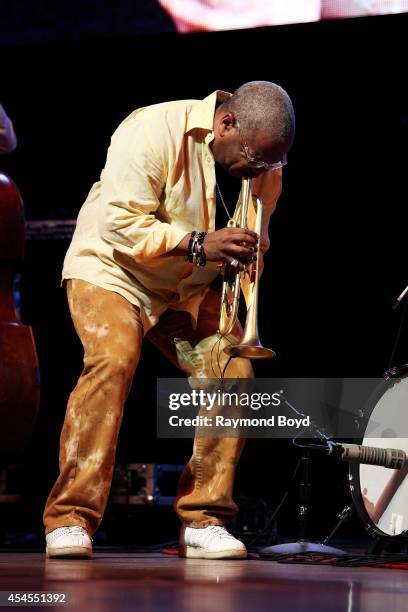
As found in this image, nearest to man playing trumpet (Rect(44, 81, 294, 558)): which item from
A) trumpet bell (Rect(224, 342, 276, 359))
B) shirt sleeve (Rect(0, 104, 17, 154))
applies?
trumpet bell (Rect(224, 342, 276, 359))

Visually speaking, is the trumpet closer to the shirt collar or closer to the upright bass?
the shirt collar

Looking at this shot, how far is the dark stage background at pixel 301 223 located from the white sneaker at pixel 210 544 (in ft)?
6.52

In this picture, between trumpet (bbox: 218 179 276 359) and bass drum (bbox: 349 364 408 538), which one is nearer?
trumpet (bbox: 218 179 276 359)

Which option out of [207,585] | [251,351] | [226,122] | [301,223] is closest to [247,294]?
[251,351]

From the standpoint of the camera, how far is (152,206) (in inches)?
125

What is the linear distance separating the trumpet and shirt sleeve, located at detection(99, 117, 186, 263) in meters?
0.24

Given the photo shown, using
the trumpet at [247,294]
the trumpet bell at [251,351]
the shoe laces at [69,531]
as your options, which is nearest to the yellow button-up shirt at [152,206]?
the trumpet at [247,294]

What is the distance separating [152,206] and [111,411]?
67 centimetres

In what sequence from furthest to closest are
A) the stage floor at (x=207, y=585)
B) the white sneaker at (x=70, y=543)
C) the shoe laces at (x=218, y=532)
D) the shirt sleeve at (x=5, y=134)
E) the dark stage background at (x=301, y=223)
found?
1. the dark stage background at (x=301, y=223)
2. the shirt sleeve at (x=5, y=134)
3. the shoe laces at (x=218, y=532)
4. the white sneaker at (x=70, y=543)
5. the stage floor at (x=207, y=585)

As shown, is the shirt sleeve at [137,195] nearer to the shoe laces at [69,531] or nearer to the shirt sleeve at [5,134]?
the shoe laces at [69,531]

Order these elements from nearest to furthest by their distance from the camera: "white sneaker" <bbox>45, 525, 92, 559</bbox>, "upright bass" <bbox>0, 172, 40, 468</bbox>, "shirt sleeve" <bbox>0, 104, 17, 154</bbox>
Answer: "white sneaker" <bbox>45, 525, 92, 559</bbox>
"upright bass" <bbox>0, 172, 40, 468</bbox>
"shirt sleeve" <bbox>0, 104, 17, 154</bbox>

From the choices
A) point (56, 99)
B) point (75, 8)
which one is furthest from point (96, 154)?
point (75, 8)

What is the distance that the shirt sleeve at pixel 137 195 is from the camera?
3076 millimetres

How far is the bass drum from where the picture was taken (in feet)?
11.3
